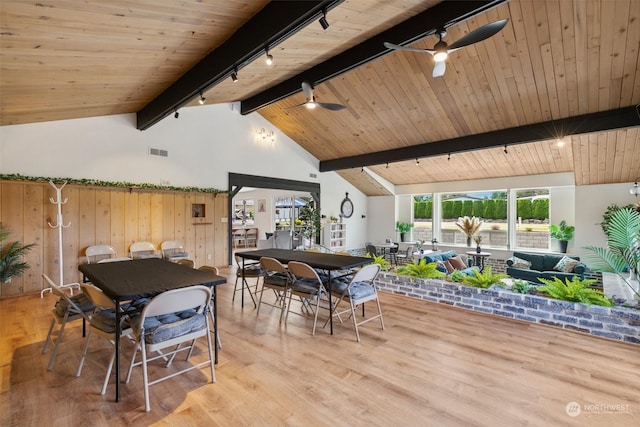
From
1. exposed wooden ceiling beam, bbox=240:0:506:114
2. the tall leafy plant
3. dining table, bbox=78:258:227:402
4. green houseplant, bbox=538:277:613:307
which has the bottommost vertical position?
green houseplant, bbox=538:277:613:307

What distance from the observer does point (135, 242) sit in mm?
5957

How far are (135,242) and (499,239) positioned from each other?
9397 millimetres

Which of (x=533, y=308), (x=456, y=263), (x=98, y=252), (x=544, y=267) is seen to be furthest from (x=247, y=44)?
(x=544, y=267)

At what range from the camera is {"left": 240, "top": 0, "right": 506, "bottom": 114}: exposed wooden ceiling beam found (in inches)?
125

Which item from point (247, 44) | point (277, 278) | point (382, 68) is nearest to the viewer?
point (247, 44)

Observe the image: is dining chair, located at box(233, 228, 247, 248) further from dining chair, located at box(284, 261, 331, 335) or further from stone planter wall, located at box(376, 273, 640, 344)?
dining chair, located at box(284, 261, 331, 335)

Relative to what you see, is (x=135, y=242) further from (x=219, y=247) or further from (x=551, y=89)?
(x=551, y=89)

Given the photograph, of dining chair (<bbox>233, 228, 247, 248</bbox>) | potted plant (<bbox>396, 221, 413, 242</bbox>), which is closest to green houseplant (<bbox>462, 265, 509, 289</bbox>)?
potted plant (<bbox>396, 221, 413, 242</bbox>)

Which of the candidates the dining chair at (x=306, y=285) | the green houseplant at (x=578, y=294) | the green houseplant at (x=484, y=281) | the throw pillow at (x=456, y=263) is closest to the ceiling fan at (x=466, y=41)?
the dining chair at (x=306, y=285)

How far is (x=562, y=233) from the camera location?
7.72 meters

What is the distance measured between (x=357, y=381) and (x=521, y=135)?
575 centimetres

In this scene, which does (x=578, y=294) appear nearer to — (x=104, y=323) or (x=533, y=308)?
(x=533, y=308)

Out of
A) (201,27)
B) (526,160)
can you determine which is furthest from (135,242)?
(526,160)

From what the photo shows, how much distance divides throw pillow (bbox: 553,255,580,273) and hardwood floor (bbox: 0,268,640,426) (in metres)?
3.12
